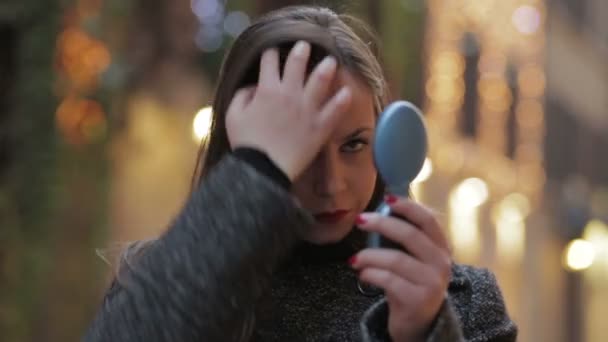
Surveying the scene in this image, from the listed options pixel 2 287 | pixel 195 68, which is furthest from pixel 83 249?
pixel 195 68

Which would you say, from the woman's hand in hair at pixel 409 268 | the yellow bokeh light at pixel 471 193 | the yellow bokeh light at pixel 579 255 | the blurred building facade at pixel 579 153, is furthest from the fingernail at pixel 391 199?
the yellow bokeh light at pixel 579 255

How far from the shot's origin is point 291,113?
3.56ft

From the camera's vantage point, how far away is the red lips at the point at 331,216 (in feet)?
3.95

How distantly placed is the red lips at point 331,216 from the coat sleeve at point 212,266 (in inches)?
5.3

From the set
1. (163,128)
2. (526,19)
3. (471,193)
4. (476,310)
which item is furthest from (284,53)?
(526,19)

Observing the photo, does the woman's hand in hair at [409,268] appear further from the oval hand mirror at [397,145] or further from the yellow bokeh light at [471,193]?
the yellow bokeh light at [471,193]

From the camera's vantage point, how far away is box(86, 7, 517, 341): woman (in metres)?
1.03

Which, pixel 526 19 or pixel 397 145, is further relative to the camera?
pixel 526 19

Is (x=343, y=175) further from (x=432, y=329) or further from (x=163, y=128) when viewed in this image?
(x=163, y=128)

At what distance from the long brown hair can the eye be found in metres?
0.07

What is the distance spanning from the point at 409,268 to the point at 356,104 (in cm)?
23

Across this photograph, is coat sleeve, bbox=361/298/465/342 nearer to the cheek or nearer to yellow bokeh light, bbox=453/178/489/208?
the cheek

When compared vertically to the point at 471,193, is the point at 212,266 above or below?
above

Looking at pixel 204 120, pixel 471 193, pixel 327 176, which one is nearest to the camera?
pixel 327 176
